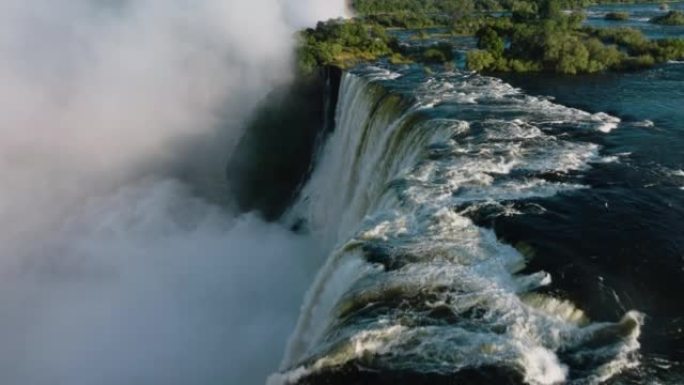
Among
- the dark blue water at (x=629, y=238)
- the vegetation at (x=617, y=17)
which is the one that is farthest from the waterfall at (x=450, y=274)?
the vegetation at (x=617, y=17)

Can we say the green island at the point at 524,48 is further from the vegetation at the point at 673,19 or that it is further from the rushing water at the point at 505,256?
the rushing water at the point at 505,256

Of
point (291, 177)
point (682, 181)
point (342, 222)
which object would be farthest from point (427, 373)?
point (291, 177)

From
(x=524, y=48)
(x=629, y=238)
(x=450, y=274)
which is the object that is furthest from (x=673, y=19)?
(x=450, y=274)

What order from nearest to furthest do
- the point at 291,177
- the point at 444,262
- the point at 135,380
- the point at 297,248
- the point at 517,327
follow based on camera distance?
the point at 517,327 < the point at 444,262 < the point at 135,380 < the point at 297,248 < the point at 291,177

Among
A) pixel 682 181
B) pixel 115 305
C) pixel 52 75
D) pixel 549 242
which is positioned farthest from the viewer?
pixel 52 75

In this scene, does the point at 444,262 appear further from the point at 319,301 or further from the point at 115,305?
the point at 115,305

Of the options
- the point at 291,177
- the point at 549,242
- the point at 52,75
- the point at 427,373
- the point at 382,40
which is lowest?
the point at 427,373

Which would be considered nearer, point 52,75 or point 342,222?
point 342,222

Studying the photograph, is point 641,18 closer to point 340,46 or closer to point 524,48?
point 524,48

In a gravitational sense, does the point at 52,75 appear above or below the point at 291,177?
above
